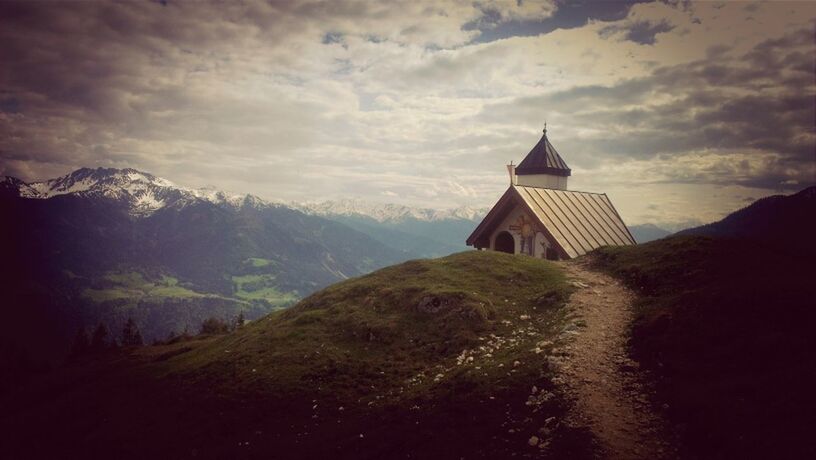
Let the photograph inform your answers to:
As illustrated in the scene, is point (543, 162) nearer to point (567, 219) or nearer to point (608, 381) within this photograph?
point (567, 219)

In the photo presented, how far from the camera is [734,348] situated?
1485cm

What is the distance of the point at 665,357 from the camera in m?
15.8

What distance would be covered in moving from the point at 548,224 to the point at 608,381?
2394cm

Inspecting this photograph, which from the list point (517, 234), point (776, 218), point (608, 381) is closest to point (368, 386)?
point (608, 381)

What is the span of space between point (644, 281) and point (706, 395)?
47.6 feet

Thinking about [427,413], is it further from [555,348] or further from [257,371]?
[257,371]

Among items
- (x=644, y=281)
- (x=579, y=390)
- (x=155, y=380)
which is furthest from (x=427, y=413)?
(x=155, y=380)

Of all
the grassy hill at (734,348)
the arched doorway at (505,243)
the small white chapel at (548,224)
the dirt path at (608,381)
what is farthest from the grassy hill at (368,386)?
the arched doorway at (505,243)

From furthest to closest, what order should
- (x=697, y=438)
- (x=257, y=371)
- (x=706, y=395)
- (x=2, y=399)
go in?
(x=2, y=399)
(x=257, y=371)
(x=706, y=395)
(x=697, y=438)

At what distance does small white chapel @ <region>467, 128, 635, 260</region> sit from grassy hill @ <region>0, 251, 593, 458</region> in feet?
18.2

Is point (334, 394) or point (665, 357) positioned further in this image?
point (334, 394)

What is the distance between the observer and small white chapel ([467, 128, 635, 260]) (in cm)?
3828

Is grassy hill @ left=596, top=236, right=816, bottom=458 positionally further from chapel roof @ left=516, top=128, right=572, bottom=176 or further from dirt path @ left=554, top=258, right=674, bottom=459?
chapel roof @ left=516, top=128, right=572, bottom=176

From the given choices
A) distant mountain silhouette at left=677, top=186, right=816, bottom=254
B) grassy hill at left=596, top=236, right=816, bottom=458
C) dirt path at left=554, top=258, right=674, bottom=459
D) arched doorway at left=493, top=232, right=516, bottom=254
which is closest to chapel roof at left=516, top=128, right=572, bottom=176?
arched doorway at left=493, top=232, right=516, bottom=254
